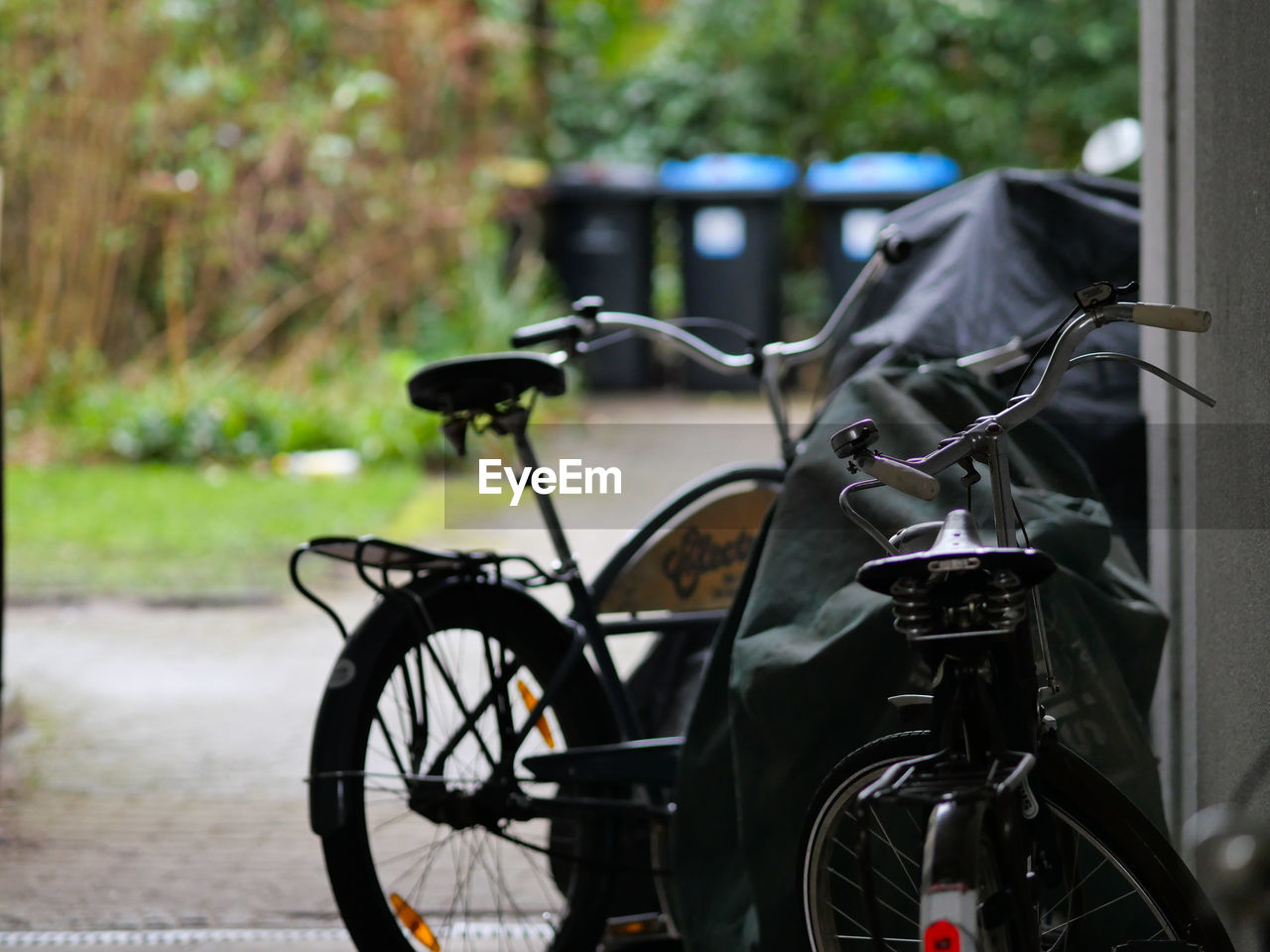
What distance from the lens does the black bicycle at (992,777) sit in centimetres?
195

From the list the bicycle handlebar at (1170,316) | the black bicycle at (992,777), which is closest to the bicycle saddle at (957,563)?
the black bicycle at (992,777)

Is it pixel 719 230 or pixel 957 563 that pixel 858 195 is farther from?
pixel 957 563

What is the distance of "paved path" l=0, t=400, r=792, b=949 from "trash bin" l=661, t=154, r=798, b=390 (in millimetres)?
5746

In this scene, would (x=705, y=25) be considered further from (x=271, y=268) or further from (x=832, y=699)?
(x=832, y=699)

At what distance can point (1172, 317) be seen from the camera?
2.13m

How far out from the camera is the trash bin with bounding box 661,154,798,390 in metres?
13.0

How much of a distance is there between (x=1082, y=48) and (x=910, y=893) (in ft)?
41.0

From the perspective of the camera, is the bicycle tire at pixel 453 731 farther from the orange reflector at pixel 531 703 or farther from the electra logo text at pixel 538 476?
the electra logo text at pixel 538 476

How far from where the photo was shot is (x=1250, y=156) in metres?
2.69

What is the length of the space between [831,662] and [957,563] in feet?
2.41

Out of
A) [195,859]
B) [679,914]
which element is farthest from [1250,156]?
[195,859]

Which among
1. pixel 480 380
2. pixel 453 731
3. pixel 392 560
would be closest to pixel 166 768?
pixel 453 731

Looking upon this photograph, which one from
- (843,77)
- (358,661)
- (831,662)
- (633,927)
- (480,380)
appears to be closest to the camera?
(831,662)

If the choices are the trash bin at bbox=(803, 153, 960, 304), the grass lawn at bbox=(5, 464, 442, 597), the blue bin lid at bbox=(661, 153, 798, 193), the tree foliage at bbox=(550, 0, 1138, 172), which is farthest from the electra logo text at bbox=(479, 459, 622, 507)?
the tree foliage at bbox=(550, 0, 1138, 172)
